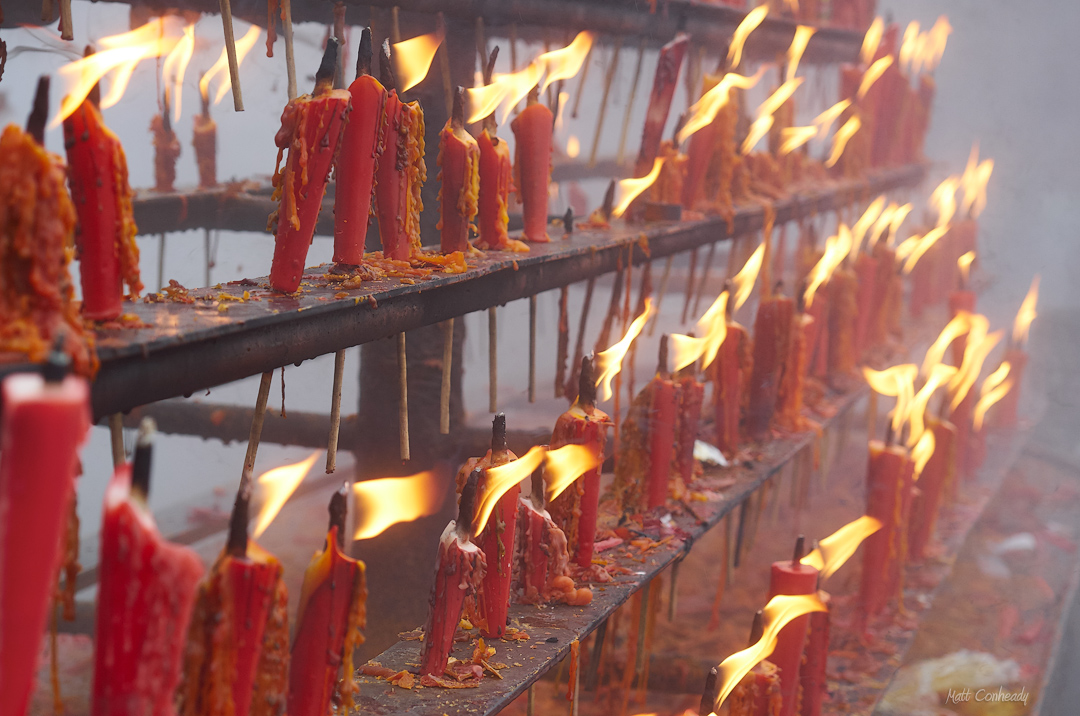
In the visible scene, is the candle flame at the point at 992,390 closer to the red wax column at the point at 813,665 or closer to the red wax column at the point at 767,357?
the red wax column at the point at 767,357

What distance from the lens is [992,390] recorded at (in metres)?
5.68

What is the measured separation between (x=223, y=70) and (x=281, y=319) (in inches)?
94.6

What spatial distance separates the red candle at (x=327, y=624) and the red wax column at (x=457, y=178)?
0.94 m

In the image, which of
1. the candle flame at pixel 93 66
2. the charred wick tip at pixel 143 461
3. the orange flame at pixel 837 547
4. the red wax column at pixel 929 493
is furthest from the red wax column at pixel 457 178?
the red wax column at pixel 929 493

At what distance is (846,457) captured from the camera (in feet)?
21.8

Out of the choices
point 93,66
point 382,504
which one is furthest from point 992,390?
point 93,66

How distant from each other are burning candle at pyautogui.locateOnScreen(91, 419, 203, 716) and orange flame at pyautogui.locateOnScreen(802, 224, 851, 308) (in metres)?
3.13

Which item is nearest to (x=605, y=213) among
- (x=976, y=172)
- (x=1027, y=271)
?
(x=976, y=172)

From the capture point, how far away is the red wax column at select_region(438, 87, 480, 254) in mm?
2098

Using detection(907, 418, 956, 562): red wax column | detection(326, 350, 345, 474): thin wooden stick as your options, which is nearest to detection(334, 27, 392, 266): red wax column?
detection(326, 350, 345, 474): thin wooden stick

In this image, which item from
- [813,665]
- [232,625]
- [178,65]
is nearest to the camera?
[232,625]

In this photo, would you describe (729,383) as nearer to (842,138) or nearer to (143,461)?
(842,138)

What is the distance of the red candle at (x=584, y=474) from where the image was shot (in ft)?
7.55

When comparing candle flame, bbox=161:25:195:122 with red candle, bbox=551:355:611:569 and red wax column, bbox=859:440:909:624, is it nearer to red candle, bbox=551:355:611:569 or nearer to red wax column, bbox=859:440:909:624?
red candle, bbox=551:355:611:569
